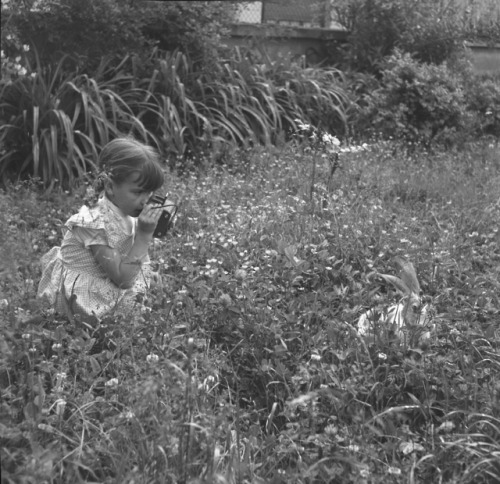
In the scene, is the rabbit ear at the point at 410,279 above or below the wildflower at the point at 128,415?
below

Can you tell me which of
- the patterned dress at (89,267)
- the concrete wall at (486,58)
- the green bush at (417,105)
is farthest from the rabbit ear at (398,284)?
the concrete wall at (486,58)

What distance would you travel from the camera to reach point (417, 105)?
346 inches

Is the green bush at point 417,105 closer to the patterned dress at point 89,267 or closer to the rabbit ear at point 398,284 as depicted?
the rabbit ear at point 398,284

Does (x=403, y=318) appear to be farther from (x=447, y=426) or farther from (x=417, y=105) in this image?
(x=417, y=105)

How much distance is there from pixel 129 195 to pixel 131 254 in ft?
0.88

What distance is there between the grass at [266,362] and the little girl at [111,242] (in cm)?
16

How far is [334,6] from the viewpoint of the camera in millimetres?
10688

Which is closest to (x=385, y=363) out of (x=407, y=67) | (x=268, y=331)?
(x=268, y=331)

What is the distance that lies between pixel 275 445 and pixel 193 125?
5011 mm

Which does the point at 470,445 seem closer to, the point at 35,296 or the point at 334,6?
the point at 35,296

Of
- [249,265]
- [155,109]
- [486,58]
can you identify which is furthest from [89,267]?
[486,58]

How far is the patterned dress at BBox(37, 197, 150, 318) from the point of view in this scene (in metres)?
3.68

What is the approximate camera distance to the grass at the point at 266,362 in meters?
2.46

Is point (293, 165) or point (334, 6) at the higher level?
point (334, 6)
